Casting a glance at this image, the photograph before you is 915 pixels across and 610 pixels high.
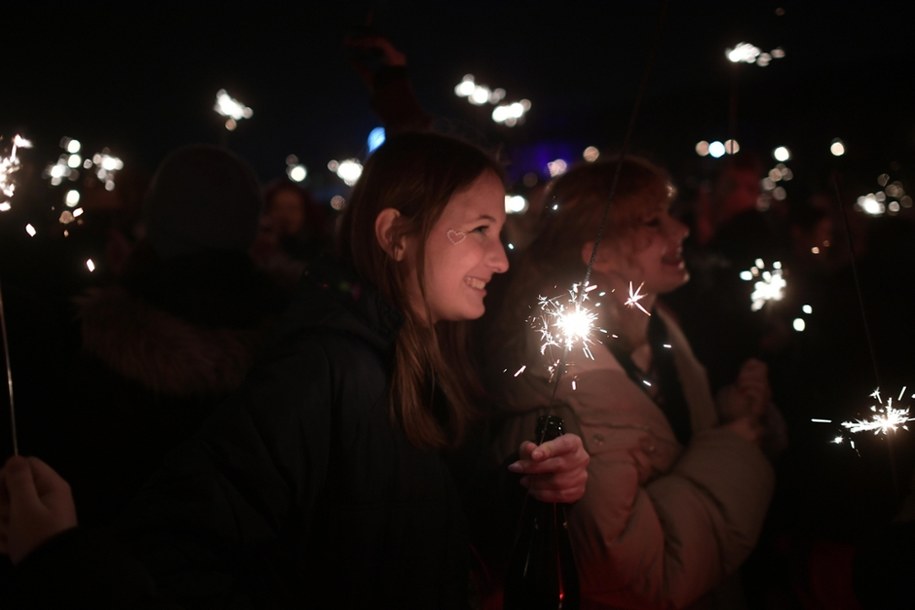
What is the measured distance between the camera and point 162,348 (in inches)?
80.7

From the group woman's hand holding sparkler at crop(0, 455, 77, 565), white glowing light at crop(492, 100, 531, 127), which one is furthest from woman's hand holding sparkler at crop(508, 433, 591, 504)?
white glowing light at crop(492, 100, 531, 127)

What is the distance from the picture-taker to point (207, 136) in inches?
409

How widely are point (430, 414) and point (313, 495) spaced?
46cm

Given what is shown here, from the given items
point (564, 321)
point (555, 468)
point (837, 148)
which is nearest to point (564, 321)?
point (564, 321)

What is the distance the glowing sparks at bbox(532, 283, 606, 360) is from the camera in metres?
1.60

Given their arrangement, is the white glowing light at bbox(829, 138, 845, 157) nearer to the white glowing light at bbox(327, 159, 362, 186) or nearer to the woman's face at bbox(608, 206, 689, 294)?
the woman's face at bbox(608, 206, 689, 294)

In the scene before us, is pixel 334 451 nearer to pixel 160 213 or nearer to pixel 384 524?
pixel 384 524

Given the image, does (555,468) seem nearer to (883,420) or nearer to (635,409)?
(635,409)

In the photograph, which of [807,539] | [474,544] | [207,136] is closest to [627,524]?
[474,544]

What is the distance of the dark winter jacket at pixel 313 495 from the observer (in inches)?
A: 52.9

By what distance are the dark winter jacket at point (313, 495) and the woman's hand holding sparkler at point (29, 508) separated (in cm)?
20

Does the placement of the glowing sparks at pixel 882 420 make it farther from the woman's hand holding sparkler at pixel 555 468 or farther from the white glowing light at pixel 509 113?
the white glowing light at pixel 509 113

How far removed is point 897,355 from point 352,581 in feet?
5.61

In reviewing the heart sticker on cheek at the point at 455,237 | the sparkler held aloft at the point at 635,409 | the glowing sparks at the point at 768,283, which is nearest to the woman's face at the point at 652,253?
the sparkler held aloft at the point at 635,409
